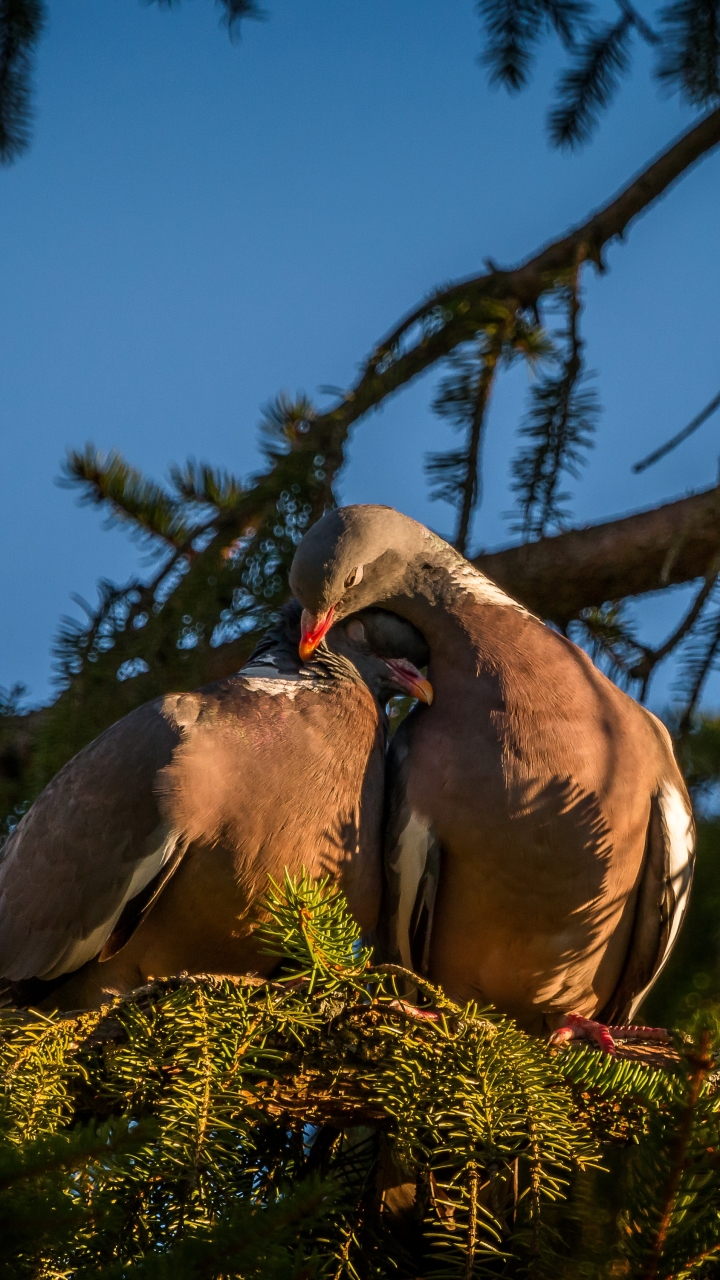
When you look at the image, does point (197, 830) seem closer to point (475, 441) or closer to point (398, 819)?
point (398, 819)

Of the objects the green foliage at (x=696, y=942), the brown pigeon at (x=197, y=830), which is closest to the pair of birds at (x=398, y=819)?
the brown pigeon at (x=197, y=830)

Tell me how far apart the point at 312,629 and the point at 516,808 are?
2.47ft

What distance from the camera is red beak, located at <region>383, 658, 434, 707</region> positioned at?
3.08 metres

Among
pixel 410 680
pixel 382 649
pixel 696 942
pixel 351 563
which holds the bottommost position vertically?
pixel 696 942

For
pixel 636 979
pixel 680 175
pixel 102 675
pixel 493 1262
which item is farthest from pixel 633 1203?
pixel 680 175

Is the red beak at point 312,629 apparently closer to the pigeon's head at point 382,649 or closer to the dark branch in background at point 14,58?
the pigeon's head at point 382,649

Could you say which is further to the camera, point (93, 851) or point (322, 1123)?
point (93, 851)

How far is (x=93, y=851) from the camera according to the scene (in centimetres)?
289

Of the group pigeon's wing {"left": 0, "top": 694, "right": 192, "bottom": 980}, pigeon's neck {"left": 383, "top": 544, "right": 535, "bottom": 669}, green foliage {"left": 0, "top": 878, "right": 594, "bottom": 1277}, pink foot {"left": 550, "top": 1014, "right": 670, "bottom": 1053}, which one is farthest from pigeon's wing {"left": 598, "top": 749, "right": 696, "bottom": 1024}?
pigeon's wing {"left": 0, "top": 694, "right": 192, "bottom": 980}

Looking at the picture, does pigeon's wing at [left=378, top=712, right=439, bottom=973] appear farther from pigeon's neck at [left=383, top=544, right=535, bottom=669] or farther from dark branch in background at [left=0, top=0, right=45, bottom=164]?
dark branch in background at [left=0, top=0, right=45, bottom=164]

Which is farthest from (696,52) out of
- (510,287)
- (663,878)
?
(663,878)

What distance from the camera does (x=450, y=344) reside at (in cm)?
401

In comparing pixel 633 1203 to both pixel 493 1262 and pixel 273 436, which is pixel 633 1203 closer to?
pixel 493 1262

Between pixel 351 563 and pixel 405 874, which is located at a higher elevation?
pixel 351 563
